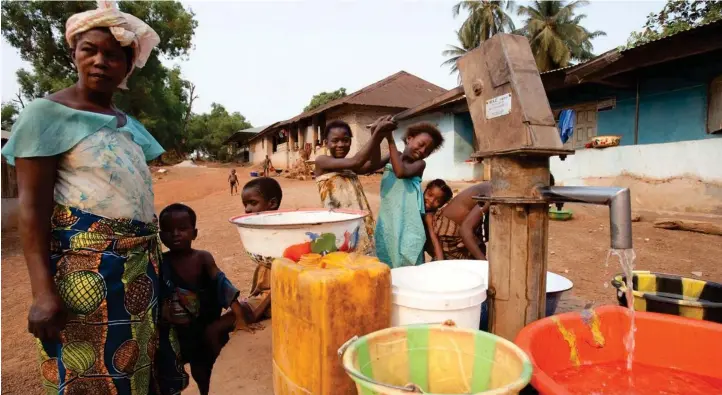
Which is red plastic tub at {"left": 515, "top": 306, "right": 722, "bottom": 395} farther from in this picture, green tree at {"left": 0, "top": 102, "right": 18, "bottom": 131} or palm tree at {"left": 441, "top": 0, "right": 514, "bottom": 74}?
green tree at {"left": 0, "top": 102, "right": 18, "bottom": 131}

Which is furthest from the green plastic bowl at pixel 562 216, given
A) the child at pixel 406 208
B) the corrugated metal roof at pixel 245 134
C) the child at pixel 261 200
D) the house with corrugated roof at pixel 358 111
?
the corrugated metal roof at pixel 245 134

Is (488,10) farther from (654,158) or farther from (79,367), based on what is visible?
(79,367)

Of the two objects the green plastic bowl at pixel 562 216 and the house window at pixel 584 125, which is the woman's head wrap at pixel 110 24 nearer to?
the green plastic bowl at pixel 562 216

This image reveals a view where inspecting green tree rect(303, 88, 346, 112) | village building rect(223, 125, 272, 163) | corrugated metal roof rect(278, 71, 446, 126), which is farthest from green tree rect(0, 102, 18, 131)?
corrugated metal roof rect(278, 71, 446, 126)

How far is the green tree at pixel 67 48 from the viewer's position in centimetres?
1995

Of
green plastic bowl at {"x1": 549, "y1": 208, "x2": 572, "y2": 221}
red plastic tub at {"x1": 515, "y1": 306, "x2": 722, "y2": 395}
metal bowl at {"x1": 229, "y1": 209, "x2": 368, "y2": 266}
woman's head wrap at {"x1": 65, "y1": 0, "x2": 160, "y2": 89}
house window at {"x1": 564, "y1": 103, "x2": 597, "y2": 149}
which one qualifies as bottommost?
green plastic bowl at {"x1": 549, "y1": 208, "x2": 572, "y2": 221}

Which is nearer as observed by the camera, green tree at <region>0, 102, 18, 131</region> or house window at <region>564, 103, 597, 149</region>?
house window at <region>564, 103, 597, 149</region>

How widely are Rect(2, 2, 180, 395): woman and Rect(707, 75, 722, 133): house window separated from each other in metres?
9.99

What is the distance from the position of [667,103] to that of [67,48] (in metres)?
26.9

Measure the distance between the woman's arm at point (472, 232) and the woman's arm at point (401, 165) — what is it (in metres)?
0.48

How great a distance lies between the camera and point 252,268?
18.8ft

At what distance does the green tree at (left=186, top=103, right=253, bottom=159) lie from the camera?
37.6 meters

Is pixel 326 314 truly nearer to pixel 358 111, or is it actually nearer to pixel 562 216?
pixel 562 216

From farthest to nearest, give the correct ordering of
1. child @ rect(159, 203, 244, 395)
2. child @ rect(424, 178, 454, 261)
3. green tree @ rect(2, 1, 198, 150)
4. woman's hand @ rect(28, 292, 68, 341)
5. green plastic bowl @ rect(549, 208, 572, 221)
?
green tree @ rect(2, 1, 198, 150) < green plastic bowl @ rect(549, 208, 572, 221) < child @ rect(424, 178, 454, 261) < child @ rect(159, 203, 244, 395) < woman's hand @ rect(28, 292, 68, 341)
